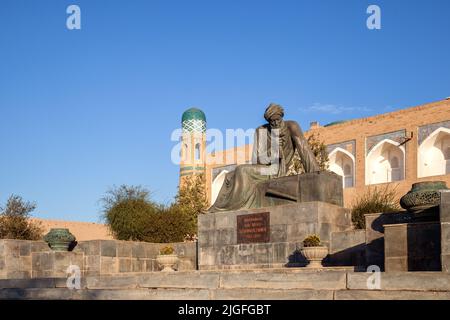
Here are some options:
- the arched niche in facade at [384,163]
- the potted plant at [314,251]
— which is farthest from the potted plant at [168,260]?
the arched niche in facade at [384,163]

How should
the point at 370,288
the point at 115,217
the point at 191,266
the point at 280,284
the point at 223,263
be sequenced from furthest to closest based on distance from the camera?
the point at 115,217, the point at 191,266, the point at 223,263, the point at 280,284, the point at 370,288

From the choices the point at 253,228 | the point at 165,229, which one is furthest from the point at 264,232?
the point at 165,229

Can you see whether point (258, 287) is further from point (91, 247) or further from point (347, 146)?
point (347, 146)

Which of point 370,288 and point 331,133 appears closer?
point 370,288

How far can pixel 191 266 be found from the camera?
1483cm

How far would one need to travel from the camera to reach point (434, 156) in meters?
33.2

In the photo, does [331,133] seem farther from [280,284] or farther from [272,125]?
[280,284]

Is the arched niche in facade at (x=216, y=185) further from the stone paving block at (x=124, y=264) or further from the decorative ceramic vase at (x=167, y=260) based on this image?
the decorative ceramic vase at (x=167, y=260)

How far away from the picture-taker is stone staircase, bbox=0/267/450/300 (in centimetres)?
667

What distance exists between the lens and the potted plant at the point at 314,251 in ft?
36.3

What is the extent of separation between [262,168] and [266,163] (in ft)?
0.61

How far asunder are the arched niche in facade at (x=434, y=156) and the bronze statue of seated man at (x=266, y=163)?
69.2 feet

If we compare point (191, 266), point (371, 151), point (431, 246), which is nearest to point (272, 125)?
point (191, 266)
